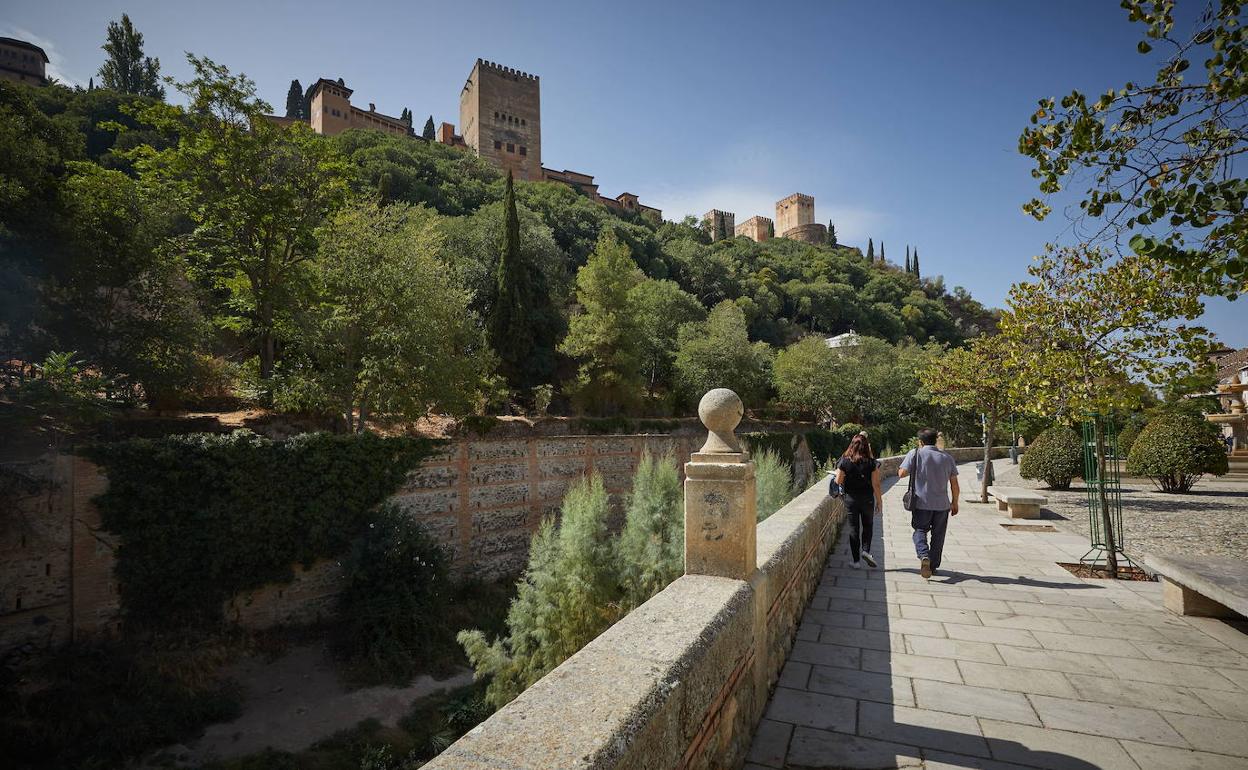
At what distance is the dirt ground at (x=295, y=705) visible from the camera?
8.42m

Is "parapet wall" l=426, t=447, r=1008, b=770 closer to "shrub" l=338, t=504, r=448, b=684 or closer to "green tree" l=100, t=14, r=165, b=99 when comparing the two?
"shrub" l=338, t=504, r=448, b=684

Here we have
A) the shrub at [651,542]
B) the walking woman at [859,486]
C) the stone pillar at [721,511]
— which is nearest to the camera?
the stone pillar at [721,511]

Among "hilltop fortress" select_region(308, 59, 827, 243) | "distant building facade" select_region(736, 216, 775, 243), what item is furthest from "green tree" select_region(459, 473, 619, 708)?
"distant building facade" select_region(736, 216, 775, 243)

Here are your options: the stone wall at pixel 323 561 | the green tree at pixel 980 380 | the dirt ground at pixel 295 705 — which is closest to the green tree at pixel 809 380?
the stone wall at pixel 323 561

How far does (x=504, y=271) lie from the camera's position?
23.1m

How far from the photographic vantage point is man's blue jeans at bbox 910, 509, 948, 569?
5926mm

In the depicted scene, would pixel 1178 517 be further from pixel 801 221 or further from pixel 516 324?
pixel 801 221

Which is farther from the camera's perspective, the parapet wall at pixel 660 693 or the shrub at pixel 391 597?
the shrub at pixel 391 597

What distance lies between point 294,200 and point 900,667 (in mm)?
17197

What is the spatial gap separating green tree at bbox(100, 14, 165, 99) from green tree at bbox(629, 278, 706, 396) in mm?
47180

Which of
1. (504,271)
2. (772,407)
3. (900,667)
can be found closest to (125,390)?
(504,271)

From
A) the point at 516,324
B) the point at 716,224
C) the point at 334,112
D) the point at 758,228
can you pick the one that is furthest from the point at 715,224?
the point at 516,324

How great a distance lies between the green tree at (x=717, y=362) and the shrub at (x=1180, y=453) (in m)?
14.9

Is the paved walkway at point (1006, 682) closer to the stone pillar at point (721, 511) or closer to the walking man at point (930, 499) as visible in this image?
the walking man at point (930, 499)
